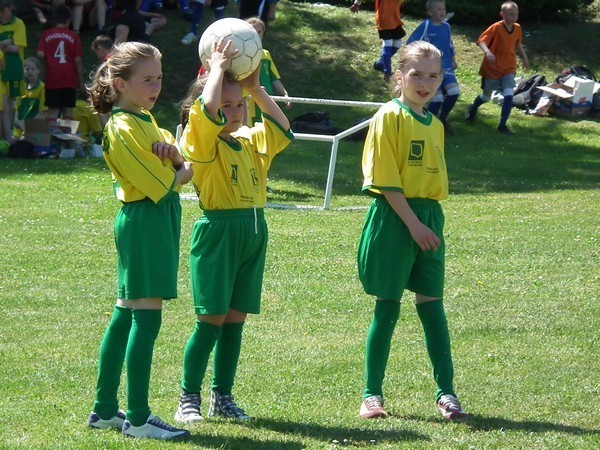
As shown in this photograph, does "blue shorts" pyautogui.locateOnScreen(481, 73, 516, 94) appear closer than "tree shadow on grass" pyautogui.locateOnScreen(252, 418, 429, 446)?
No

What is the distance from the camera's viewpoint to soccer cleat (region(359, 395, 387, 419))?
5.13 metres

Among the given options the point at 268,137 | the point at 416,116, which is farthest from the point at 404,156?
the point at 268,137

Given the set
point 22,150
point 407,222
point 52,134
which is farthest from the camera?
point 52,134

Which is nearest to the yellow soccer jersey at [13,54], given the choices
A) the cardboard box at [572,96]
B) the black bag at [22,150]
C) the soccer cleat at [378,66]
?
the black bag at [22,150]

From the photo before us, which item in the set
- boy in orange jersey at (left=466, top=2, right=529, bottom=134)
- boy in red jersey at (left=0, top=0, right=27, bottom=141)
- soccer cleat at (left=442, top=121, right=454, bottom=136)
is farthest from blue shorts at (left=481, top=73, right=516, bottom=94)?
boy in red jersey at (left=0, top=0, right=27, bottom=141)

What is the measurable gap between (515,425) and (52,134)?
37.4ft

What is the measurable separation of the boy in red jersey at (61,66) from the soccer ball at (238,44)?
11.1 meters

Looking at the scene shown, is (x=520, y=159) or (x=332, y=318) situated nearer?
(x=332, y=318)

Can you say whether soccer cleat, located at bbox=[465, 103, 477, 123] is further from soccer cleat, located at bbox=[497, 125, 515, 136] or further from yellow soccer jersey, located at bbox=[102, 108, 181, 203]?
yellow soccer jersey, located at bbox=[102, 108, 181, 203]

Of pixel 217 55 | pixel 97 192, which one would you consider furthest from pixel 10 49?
pixel 217 55

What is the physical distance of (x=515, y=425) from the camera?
16.5ft

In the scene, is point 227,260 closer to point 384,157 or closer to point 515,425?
point 384,157

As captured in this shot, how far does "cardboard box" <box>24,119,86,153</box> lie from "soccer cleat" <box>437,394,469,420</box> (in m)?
11.0

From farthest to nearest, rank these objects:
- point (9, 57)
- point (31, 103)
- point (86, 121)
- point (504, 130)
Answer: point (504, 130)
point (86, 121)
point (31, 103)
point (9, 57)
